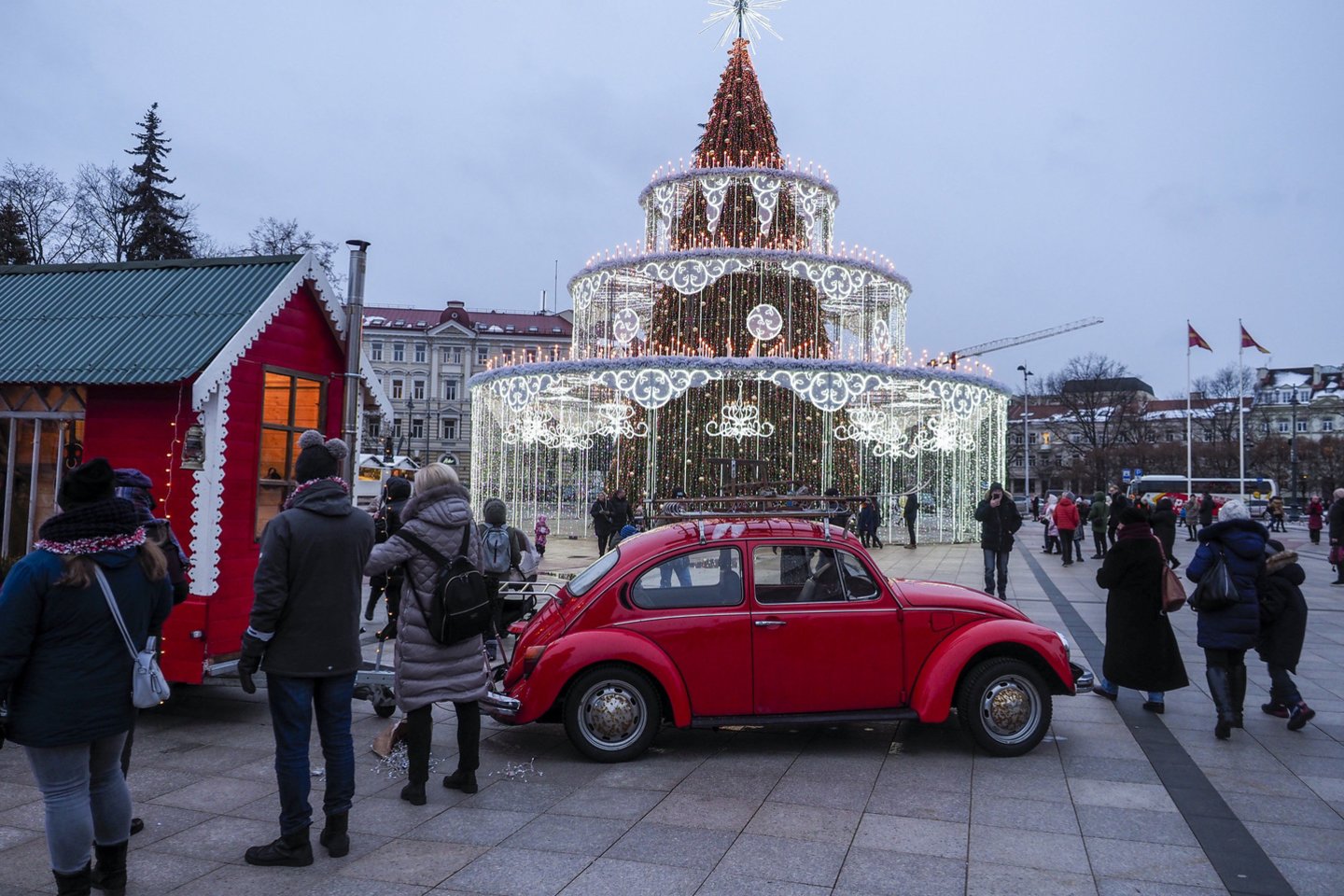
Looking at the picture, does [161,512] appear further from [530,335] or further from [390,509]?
[530,335]

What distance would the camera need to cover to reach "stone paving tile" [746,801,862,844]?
480 centimetres

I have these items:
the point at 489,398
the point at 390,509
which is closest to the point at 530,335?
the point at 489,398

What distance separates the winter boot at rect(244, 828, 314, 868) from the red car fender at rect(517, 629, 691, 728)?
5.95 feet

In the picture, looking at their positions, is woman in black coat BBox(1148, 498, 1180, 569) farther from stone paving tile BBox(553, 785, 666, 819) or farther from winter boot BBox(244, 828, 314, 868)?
winter boot BBox(244, 828, 314, 868)

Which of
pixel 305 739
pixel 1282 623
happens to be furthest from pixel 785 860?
pixel 1282 623

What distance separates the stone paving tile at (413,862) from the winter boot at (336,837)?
7 cm

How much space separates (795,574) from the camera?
255 inches

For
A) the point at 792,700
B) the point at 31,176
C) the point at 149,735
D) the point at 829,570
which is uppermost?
A: the point at 31,176

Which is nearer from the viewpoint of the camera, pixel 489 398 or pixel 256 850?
pixel 256 850

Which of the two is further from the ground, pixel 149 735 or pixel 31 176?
pixel 31 176

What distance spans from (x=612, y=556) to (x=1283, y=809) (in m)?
4.28

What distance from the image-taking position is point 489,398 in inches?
1013

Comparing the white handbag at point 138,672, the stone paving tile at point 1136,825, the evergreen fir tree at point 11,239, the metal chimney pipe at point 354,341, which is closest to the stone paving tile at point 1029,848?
the stone paving tile at point 1136,825

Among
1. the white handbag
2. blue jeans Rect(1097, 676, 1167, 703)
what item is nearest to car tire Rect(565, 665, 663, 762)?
the white handbag
